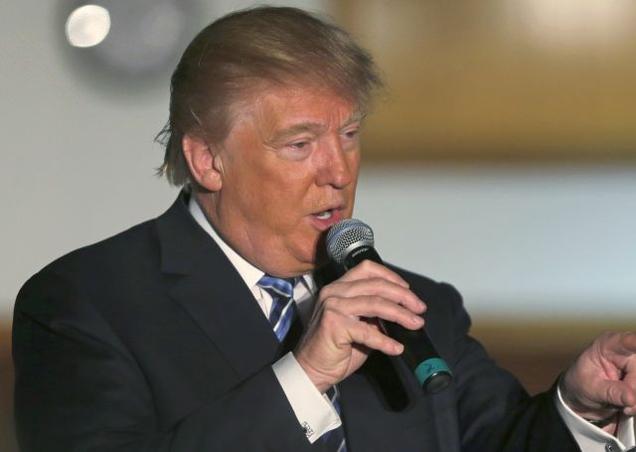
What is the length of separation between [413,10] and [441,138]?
0.33 metres

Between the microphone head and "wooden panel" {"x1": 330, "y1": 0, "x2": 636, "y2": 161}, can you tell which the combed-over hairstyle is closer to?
the microphone head

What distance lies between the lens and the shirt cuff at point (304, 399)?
76.2 inches

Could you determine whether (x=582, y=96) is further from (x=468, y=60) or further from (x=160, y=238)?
(x=160, y=238)

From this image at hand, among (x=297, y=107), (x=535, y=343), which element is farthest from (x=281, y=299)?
(x=535, y=343)

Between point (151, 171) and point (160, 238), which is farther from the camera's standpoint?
point (151, 171)

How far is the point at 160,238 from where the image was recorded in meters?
2.27

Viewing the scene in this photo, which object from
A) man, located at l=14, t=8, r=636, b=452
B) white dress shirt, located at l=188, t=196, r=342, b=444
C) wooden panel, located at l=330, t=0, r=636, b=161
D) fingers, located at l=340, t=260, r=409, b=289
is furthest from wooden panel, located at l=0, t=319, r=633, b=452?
fingers, located at l=340, t=260, r=409, b=289

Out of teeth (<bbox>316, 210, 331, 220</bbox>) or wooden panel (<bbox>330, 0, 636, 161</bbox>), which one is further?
wooden panel (<bbox>330, 0, 636, 161</bbox>)

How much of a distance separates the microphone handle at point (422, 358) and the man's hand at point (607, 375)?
30 cm

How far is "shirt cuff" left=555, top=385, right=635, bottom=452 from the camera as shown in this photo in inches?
80.9

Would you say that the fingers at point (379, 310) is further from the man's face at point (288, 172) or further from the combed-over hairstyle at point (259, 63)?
the combed-over hairstyle at point (259, 63)

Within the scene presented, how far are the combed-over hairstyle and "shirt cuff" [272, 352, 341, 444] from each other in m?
0.46

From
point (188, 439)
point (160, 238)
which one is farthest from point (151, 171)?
point (188, 439)

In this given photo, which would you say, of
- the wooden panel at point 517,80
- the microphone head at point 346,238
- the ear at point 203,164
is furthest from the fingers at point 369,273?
the wooden panel at point 517,80
